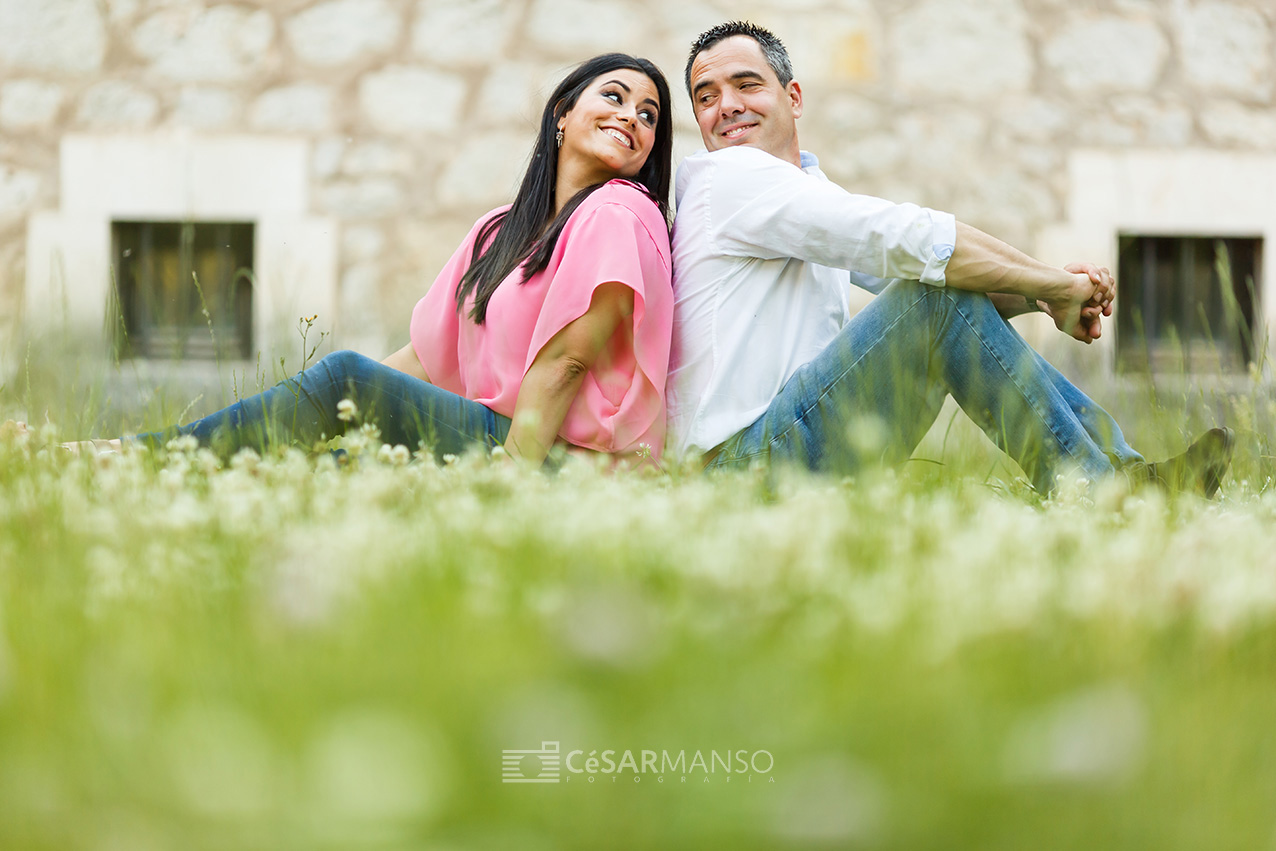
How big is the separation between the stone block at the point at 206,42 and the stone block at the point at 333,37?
13 centimetres

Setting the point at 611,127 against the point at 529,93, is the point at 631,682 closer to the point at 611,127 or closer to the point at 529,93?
the point at 611,127

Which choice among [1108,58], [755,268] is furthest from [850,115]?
[755,268]

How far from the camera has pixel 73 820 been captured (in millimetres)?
717

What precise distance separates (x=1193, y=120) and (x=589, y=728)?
4759 mm

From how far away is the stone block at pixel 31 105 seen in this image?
15.0 ft

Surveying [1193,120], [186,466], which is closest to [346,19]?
[186,466]

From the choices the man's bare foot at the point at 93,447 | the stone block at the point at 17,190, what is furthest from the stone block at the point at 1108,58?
the stone block at the point at 17,190

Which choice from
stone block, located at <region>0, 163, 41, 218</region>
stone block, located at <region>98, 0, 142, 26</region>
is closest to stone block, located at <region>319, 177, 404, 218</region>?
stone block, located at <region>98, 0, 142, 26</region>

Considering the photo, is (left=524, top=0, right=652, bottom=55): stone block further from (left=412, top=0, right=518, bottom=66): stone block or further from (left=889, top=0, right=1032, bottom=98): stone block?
(left=889, top=0, right=1032, bottom=98): stone block

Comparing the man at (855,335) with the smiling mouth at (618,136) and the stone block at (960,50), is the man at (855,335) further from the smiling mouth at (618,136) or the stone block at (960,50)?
the stone block at (960,50)

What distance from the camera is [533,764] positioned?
78 cm

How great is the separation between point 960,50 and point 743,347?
284 centimetres

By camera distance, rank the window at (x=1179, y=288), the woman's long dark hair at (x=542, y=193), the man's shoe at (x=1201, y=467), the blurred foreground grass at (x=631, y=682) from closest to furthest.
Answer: the blurred foreground grass at (x=631, y=682), the man's shoe at (x=1201, y=467), the woman's long dark hair at (x=542, y=193), the window at (x=1179, y=288)

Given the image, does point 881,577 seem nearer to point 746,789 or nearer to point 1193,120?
point 746,789
